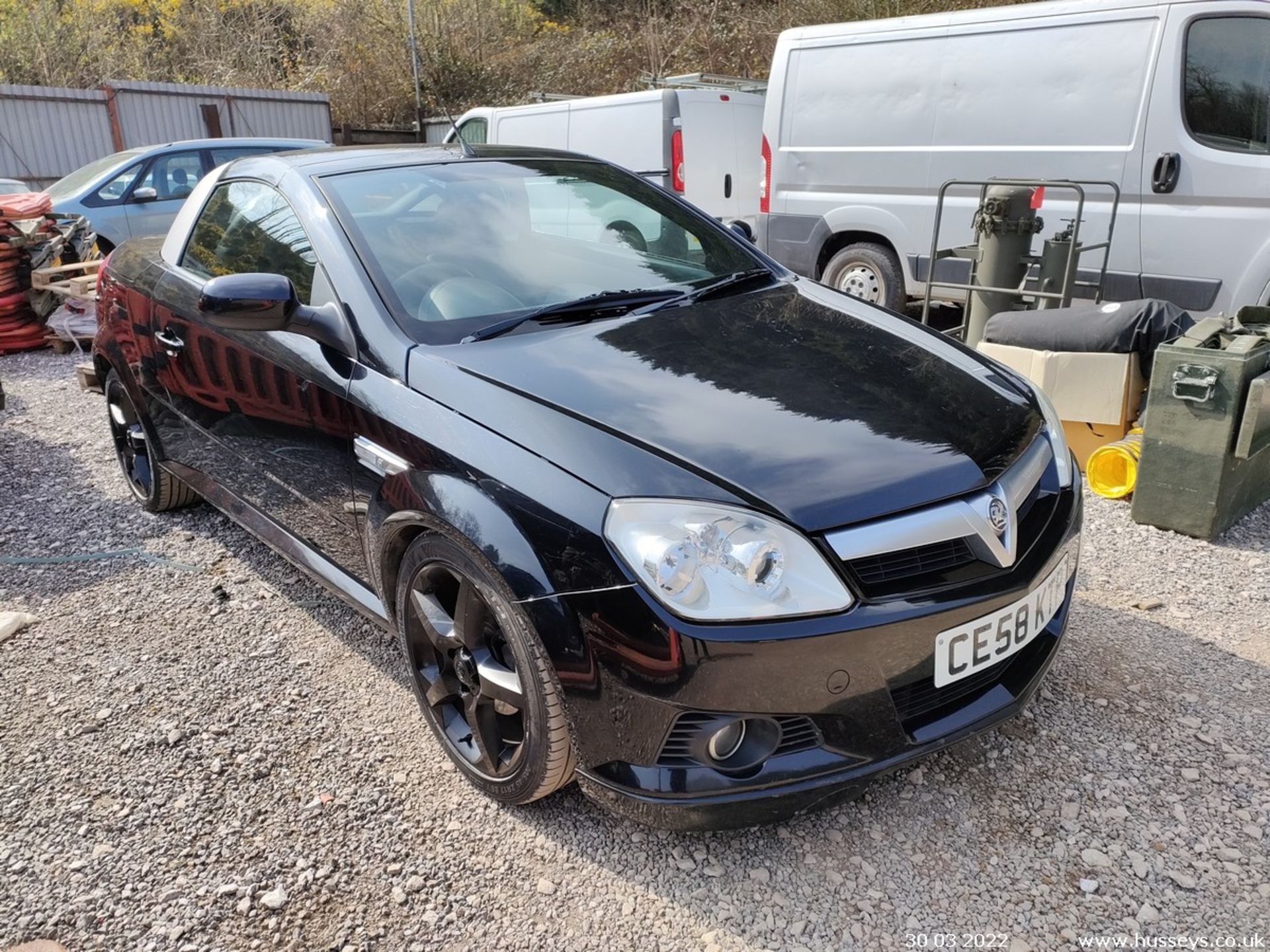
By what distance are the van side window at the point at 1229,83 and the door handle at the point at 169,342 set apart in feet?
17.7

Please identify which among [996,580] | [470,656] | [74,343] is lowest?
[74,343]

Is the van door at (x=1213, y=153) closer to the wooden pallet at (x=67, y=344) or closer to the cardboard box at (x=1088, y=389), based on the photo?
the cardboard box at (x=1088, y=389)

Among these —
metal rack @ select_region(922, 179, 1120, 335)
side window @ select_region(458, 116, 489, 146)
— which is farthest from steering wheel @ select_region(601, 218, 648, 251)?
side window @ select_region(458, 116, 489, 146)

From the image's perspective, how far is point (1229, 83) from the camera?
517 cm

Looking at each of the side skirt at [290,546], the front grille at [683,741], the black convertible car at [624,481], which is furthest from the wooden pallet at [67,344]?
the front grille at [683,741]

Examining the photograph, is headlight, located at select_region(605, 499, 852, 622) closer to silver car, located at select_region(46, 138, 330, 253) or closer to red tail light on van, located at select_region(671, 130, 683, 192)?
red tail light on van, located at select_region(671, 130, 683, 192)

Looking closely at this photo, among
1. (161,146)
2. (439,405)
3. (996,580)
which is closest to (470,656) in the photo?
(439,405)

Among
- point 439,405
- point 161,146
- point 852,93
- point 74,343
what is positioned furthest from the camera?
point 161,146

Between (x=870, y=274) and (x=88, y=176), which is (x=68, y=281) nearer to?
(x=88, y=176)

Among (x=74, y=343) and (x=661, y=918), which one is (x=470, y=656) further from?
(x=74, y=343)

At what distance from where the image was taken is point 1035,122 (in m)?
5.75

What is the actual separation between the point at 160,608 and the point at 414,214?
69.7 inches

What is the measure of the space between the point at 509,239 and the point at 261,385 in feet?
2.90

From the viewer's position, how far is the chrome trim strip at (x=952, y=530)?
1.82 m
